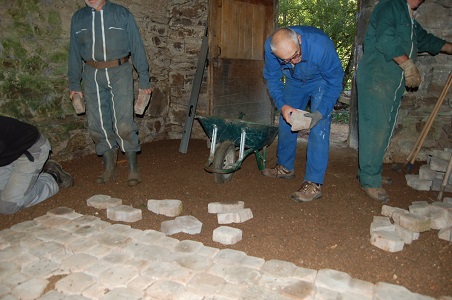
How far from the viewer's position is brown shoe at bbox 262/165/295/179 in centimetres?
371

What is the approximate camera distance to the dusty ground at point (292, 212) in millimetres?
2125

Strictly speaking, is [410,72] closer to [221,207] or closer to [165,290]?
[221,207]

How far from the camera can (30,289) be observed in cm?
186

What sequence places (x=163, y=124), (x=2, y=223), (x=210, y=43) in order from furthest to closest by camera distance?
1. (x=163, y=124)
2. (x=210, y=43)
3. (x=2, y=223)

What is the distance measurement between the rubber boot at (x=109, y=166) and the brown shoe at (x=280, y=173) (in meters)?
1.62

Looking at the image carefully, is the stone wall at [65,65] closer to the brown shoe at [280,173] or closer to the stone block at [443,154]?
the brown shoe at [280,173]

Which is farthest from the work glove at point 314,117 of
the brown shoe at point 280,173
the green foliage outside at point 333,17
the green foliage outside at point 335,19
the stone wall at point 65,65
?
the green foliage outside at point 333,17

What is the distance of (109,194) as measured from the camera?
3.24 metres

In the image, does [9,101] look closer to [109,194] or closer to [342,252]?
[109,194]

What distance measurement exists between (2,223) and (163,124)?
3033 millimetres

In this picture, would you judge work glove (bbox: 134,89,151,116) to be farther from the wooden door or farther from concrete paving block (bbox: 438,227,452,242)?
concrete paving block (bbox: 438,227,452,242)

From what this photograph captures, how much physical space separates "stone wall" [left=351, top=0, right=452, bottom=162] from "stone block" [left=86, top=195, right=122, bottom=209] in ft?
10.8

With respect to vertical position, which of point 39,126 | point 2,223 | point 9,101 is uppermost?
point 9,101

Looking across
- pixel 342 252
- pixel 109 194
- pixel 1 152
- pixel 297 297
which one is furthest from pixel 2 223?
pixel 342 252
